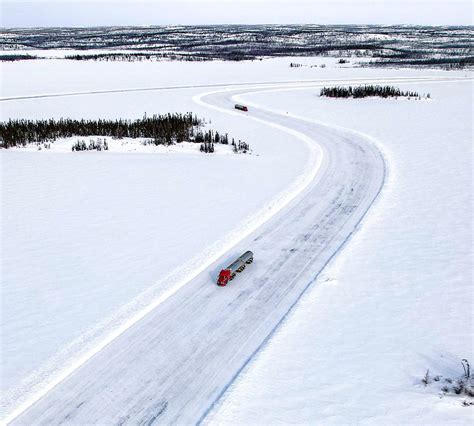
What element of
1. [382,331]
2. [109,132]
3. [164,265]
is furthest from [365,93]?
[382,331]

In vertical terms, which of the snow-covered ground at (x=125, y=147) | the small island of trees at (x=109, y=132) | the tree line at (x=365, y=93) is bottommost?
the snow-covered ground at (x=125, y=147)

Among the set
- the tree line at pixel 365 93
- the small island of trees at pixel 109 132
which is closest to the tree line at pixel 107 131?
the small island of trees at pixel 109 132

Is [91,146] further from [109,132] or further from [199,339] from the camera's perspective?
[199,339]

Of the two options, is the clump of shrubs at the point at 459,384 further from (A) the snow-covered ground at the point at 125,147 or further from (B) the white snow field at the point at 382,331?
(A) the snow-covered ground at the point at 125,147

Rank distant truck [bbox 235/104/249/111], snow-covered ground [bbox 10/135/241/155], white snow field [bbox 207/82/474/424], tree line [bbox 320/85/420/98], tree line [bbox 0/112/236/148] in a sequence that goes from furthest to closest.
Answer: tree line [bbox 320/85/420/98], distant truck [bbox 235/104/249/111], tree line [bbox 0/112/236/148], snow-covered ground [bbox 10/135/241/155], white snow field [bbox 207/82/474/424]

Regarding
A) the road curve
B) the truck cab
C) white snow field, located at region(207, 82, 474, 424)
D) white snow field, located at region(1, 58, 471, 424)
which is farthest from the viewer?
the truck cab

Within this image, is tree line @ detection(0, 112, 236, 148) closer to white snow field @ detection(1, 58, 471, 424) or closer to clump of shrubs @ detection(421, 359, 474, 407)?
white snow field @ detection(1, 58, 471, 424)

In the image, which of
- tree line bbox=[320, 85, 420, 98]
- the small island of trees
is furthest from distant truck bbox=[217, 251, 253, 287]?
tree line bbox=[320, 85, 420, 98]
